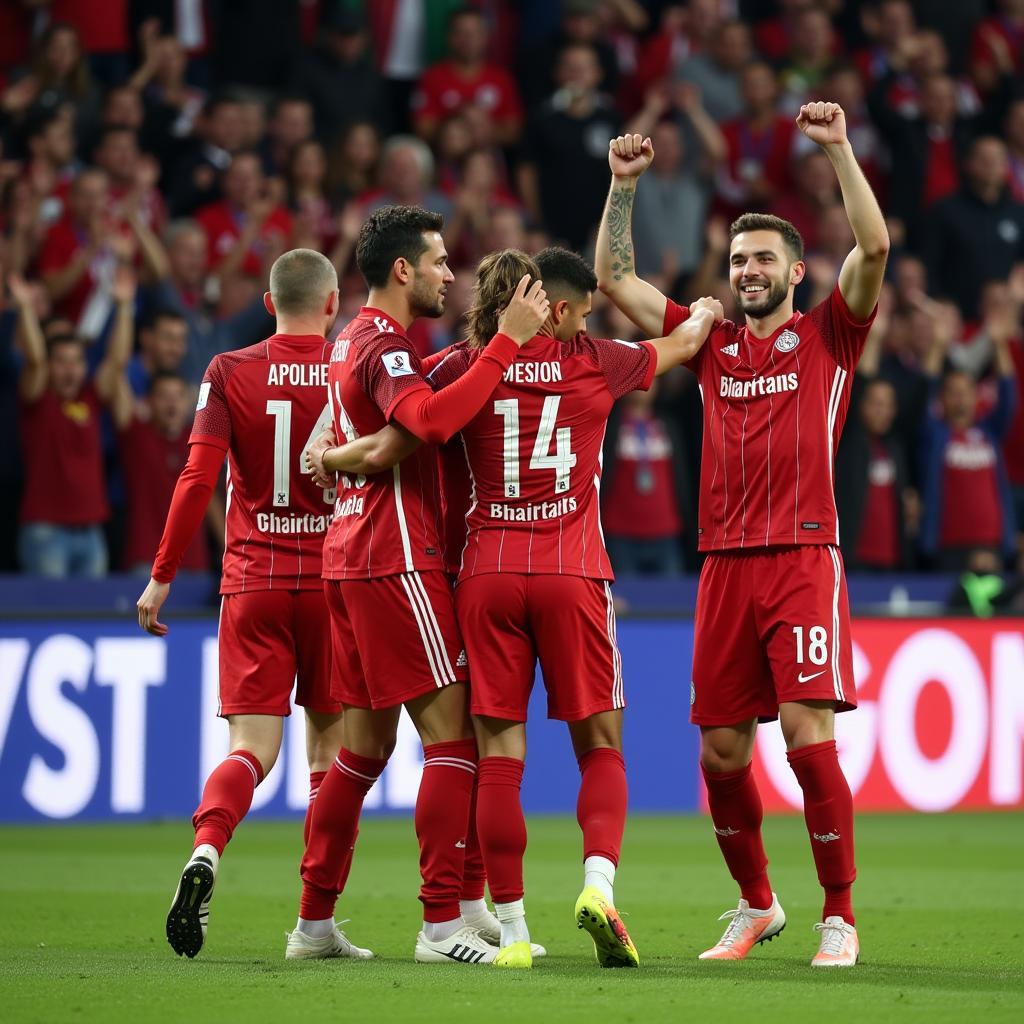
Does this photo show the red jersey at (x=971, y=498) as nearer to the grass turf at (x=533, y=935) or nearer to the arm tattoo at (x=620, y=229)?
the grass turf at (x=533, y=935)

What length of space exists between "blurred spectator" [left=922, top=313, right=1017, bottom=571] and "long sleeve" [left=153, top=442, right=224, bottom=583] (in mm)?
9152

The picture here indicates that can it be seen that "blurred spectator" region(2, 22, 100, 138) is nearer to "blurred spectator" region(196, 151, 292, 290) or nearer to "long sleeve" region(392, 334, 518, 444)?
"blurred spectator" region(196, 151, 292, 290)

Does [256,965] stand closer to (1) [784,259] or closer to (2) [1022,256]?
(1) [784,259]

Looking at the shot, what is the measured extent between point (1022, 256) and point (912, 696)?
251 inches

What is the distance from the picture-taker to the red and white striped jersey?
6406 mm

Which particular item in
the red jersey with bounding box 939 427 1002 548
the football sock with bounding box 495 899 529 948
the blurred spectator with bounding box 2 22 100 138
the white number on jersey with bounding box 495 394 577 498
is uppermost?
the blurred spectator with bounding box 2 22 100 138

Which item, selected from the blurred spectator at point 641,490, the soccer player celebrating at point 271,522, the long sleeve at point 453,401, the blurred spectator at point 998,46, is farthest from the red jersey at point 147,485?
the blurred spectator at point 998,46

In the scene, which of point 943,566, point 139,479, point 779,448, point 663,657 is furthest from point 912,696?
point 779,448

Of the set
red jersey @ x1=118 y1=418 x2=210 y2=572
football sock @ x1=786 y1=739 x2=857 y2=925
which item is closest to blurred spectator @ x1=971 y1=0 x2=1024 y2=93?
red jersey @ x1=118 y1=418 x2=210 y2=572

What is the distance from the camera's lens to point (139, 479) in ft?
41.9

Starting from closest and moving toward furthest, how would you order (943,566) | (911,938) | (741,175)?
1. (911,938)
2. (943,566)
3. (741,175)

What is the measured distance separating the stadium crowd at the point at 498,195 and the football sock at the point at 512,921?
6.88 metres

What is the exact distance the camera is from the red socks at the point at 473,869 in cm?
681

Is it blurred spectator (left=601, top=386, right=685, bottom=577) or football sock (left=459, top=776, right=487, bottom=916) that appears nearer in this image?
football sock (left=459, top=776, right=487, bottom=916)
